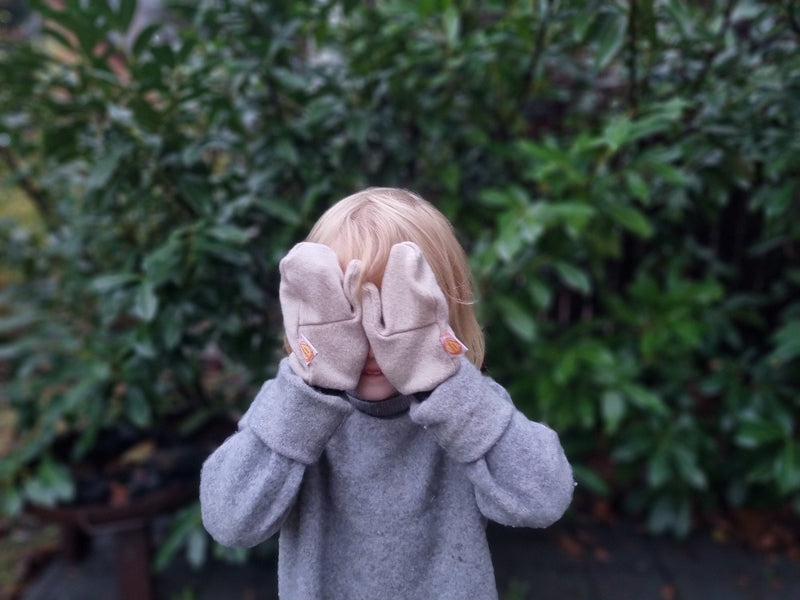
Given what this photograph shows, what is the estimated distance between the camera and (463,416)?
35.1 inches

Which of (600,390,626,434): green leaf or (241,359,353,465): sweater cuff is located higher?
(241,359,353,465): sweater cuff

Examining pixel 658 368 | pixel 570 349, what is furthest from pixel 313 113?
pixel 658 368

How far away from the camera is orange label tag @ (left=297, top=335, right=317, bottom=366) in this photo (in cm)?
88

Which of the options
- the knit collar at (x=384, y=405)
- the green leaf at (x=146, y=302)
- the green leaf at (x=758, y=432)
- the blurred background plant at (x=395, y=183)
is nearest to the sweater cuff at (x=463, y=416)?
the knit collar at (x=384, y=405)

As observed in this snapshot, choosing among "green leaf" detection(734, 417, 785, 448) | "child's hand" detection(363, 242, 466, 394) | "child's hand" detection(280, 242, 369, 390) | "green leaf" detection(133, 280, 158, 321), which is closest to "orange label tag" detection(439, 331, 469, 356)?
"child's hand" detection(363, 242, 466, 394)

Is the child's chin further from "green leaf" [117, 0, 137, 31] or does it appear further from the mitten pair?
"green leaf" [117, 0, 137, 31]

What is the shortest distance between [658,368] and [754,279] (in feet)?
2.38

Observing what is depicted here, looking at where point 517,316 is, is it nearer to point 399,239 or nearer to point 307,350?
point 399,239

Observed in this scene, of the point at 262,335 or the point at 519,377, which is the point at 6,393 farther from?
the point at 519,377

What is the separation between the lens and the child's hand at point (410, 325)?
0.87m

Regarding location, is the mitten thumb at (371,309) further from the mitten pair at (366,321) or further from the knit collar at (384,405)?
the knit collar at (384,405)

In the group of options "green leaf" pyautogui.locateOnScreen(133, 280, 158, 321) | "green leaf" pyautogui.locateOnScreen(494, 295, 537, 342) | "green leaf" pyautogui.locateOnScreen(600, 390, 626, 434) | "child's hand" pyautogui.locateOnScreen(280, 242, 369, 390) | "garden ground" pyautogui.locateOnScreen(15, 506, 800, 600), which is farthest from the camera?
"garden ground" pyautogui.locateOnScreen(15, 506, 800, 600)

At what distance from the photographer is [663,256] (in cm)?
252

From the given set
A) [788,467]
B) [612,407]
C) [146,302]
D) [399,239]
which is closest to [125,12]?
[146,302]
